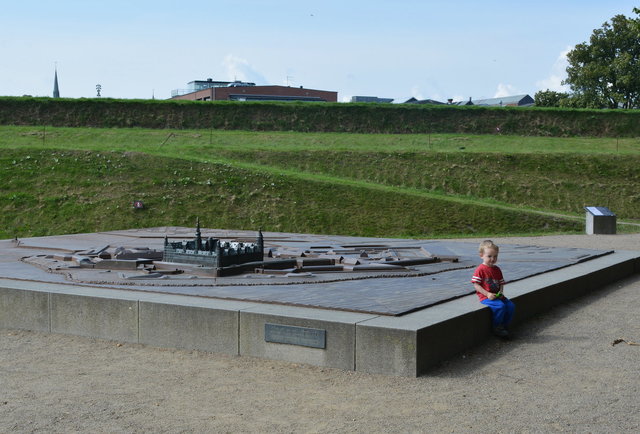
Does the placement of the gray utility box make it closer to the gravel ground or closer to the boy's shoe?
the gravel ground

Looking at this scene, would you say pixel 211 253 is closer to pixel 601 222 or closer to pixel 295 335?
pixel 295 335

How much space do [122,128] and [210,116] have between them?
5.61 meters

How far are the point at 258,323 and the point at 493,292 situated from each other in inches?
100

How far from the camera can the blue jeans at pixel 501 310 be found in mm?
7793

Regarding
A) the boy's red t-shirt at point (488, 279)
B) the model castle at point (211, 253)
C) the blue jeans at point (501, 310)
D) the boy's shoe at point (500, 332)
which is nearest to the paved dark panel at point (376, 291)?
the boy's red t-shirt at point (488, 279)

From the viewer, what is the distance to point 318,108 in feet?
158

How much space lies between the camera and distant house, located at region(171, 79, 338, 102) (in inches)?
3565

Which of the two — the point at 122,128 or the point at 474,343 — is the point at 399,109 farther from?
the point at 474,343

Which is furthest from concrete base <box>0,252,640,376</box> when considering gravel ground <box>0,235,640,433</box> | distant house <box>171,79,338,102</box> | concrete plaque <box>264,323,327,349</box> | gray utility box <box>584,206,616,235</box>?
distant house <box>171,79,338,102</box>

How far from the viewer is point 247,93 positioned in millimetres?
91938

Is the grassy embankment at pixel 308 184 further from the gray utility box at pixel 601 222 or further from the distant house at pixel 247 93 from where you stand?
the distant house at pixel 247 93

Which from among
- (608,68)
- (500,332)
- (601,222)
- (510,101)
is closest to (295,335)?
(500,332)

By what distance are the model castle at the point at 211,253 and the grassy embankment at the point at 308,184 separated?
48.0 feet

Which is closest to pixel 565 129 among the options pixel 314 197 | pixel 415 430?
pixel 314 197
